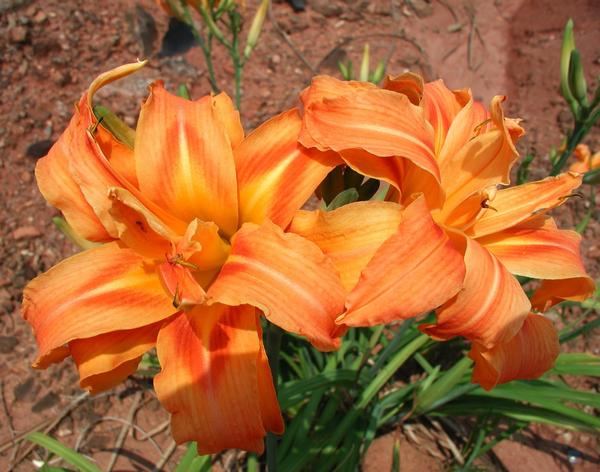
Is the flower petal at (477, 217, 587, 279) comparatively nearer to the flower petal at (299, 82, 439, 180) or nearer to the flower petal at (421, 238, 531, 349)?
the flower petal at (421, 238, 531, 349)

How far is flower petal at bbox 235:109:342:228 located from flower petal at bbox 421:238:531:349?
1.02 feet

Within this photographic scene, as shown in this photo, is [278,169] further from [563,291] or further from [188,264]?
[563,291]

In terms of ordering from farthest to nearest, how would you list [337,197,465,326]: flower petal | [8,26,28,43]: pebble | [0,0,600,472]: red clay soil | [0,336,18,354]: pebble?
[8,26,28,43]: pebble
[0,336,18,354]: pebble
[0,0,600,472]: red clay soil
[337,197,465,326]: flower petal

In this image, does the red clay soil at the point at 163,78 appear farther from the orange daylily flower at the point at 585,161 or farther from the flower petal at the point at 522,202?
the flower petal at the point at 522,202

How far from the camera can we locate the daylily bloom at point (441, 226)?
79 cm

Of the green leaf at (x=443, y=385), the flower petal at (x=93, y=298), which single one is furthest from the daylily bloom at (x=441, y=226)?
the green leaf at (x=443, y=385)

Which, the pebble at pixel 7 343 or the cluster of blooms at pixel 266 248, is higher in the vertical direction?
the cluster of blooms at pixel 266 248

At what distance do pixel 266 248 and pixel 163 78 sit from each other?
3.19 meters

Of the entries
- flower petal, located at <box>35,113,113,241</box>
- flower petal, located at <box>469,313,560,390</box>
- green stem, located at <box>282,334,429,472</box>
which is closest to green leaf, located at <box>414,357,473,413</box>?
green stem, located at <box>282,334,429,472</box>

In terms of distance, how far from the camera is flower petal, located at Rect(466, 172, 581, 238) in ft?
3.46

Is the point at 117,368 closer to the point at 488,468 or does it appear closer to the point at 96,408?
the point at 96,408

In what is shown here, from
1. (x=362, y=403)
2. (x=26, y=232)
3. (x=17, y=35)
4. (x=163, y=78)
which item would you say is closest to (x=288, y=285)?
(x=362, y=403)

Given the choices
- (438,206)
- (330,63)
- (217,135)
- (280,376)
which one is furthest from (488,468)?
(330,63)

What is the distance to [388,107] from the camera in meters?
0.92
